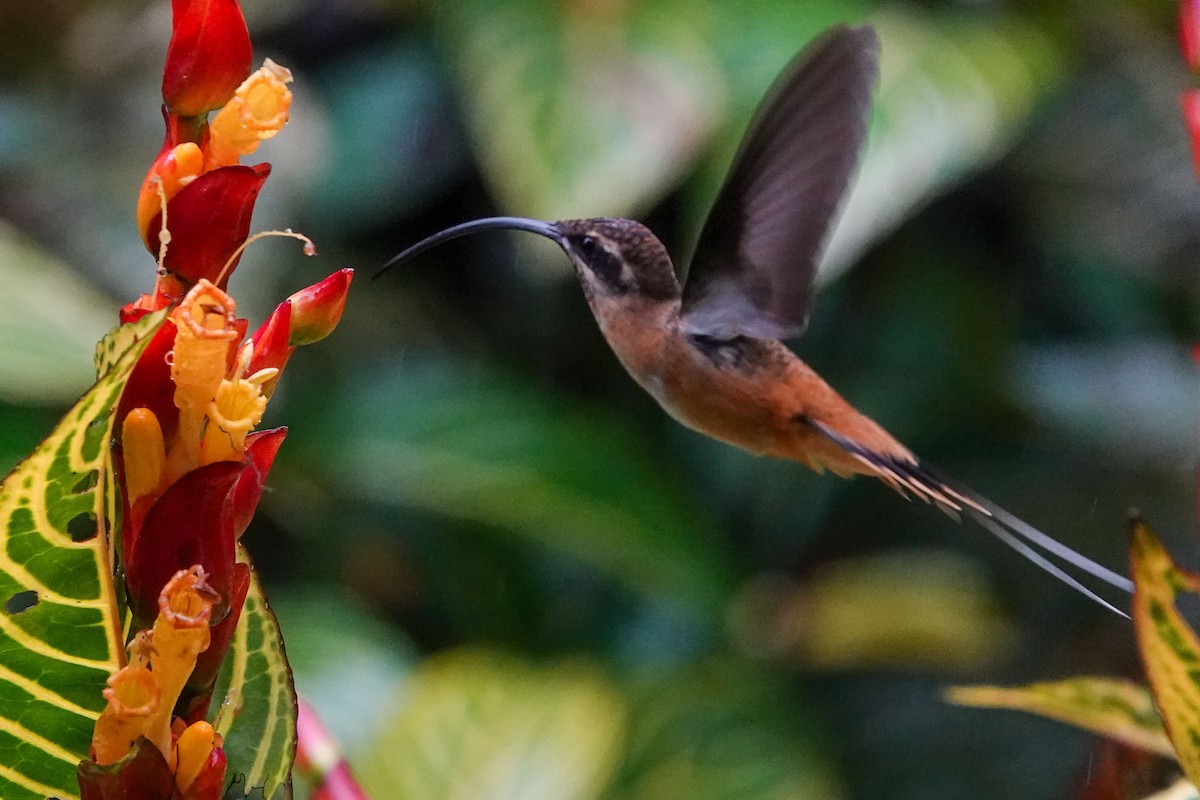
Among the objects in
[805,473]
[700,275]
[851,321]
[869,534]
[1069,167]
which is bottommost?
[869,534]

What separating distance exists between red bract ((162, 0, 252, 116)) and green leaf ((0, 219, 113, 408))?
1212 millimetres

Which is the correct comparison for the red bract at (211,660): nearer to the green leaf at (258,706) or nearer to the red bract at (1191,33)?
the green leaf at (258,706)

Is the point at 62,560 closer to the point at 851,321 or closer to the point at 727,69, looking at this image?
the point at 727,69

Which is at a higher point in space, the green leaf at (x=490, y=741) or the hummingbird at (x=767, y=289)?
the hummingbird at (x=767, y=289)

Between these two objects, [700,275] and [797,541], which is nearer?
[700,275]

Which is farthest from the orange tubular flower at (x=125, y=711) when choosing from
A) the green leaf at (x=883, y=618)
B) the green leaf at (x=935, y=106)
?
the green leaf at (x=883, y=618)

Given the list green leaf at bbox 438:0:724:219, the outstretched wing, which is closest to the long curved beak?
the outstretched wing

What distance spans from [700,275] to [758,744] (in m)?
1.15

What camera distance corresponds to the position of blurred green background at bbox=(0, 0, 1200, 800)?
177 cm

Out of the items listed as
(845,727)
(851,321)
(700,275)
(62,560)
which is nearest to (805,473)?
(851,321)

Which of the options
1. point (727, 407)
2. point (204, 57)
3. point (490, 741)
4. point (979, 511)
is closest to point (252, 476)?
point (204, 57)

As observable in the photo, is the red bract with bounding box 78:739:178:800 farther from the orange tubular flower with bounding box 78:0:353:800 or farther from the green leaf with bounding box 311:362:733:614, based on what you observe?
the green leaf with bounding box 311:362:733:614

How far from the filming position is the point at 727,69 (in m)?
1.95

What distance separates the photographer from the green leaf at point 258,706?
0.50 metres
